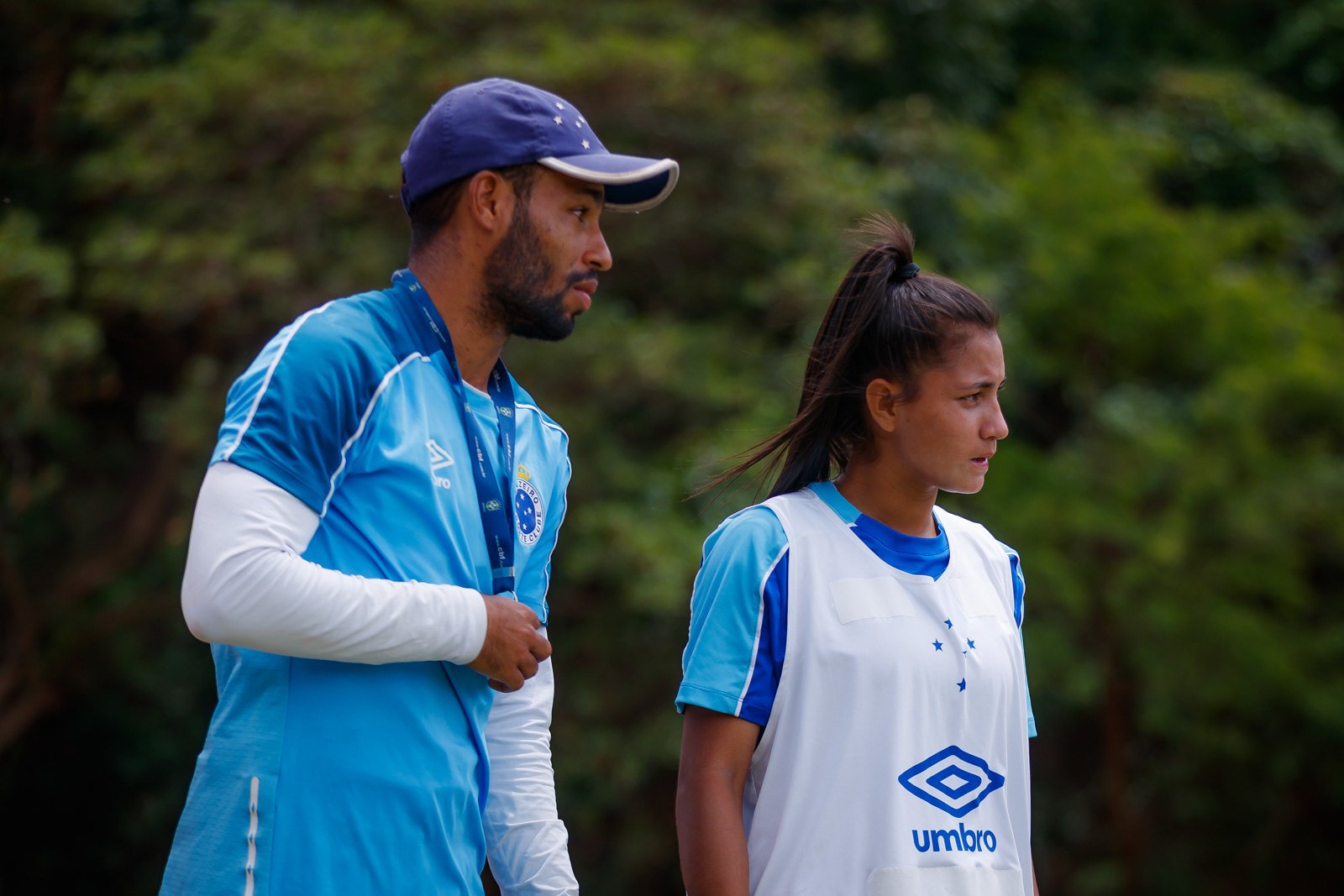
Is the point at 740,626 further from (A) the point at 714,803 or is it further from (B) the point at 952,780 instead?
(B) the point at 952,780

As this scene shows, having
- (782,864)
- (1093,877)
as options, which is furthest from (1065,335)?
(782,864)

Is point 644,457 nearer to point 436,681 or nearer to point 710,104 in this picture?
point 710,104

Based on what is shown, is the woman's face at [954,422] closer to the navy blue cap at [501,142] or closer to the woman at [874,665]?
the woman at [874,665]

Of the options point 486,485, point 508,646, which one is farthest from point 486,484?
point 508,646

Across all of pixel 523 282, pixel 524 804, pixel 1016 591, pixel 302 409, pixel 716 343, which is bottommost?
pixel 716 343

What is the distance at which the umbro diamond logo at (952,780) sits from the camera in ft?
6.91

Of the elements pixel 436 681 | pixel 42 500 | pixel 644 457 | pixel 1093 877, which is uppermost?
pixel 436 681

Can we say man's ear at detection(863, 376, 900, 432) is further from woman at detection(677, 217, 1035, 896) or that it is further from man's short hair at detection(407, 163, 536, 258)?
man's short hair at detection(407, 163, 536, 258)

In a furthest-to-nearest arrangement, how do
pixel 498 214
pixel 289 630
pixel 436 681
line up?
pixel 498 214
pixel 436 681
pixel 289 630

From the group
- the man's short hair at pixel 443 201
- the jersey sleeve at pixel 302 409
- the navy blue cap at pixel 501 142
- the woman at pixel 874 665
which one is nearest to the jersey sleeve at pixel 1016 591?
the woman at pixel 874 665

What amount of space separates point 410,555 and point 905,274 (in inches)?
40.1

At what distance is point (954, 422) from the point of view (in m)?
2.24

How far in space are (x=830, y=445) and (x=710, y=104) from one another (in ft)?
15.7

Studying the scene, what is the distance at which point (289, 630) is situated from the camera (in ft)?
5.79
